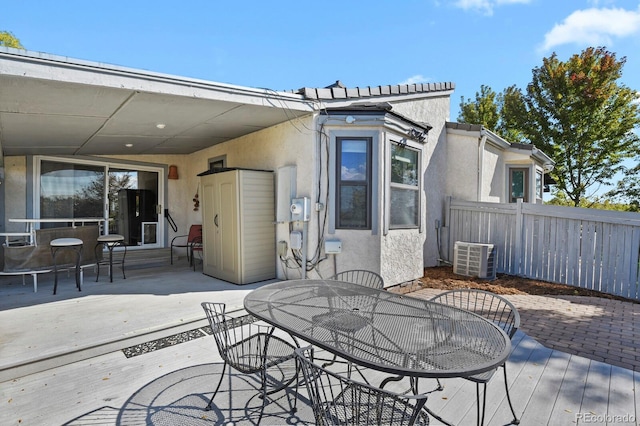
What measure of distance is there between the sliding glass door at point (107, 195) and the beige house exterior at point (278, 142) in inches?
2.0

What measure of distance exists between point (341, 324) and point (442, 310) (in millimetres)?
815

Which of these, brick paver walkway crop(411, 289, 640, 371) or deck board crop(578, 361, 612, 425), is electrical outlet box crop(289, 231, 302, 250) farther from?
deck board crop(578, 361, 612, 425)

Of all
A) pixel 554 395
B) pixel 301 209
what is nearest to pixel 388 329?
pixel 554 395

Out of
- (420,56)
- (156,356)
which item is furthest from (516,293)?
(420,56)

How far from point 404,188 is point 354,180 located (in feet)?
3.66

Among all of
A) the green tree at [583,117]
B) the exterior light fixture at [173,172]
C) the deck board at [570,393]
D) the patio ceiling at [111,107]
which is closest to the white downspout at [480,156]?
the patio ceiling at [111,107]

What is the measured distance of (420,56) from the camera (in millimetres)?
10844

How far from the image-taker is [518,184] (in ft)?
34.3

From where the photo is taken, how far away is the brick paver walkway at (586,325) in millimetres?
3453

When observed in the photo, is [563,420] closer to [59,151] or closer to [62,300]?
[62,300]

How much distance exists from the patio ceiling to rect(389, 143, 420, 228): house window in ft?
5.97

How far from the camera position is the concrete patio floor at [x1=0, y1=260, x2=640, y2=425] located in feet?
7.59

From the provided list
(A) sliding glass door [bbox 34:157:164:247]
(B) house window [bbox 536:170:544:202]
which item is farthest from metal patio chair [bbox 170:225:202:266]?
(B) house window [bbox 536:170:544:202]

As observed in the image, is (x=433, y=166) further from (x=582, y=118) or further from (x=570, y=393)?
(x=582, y=118)
